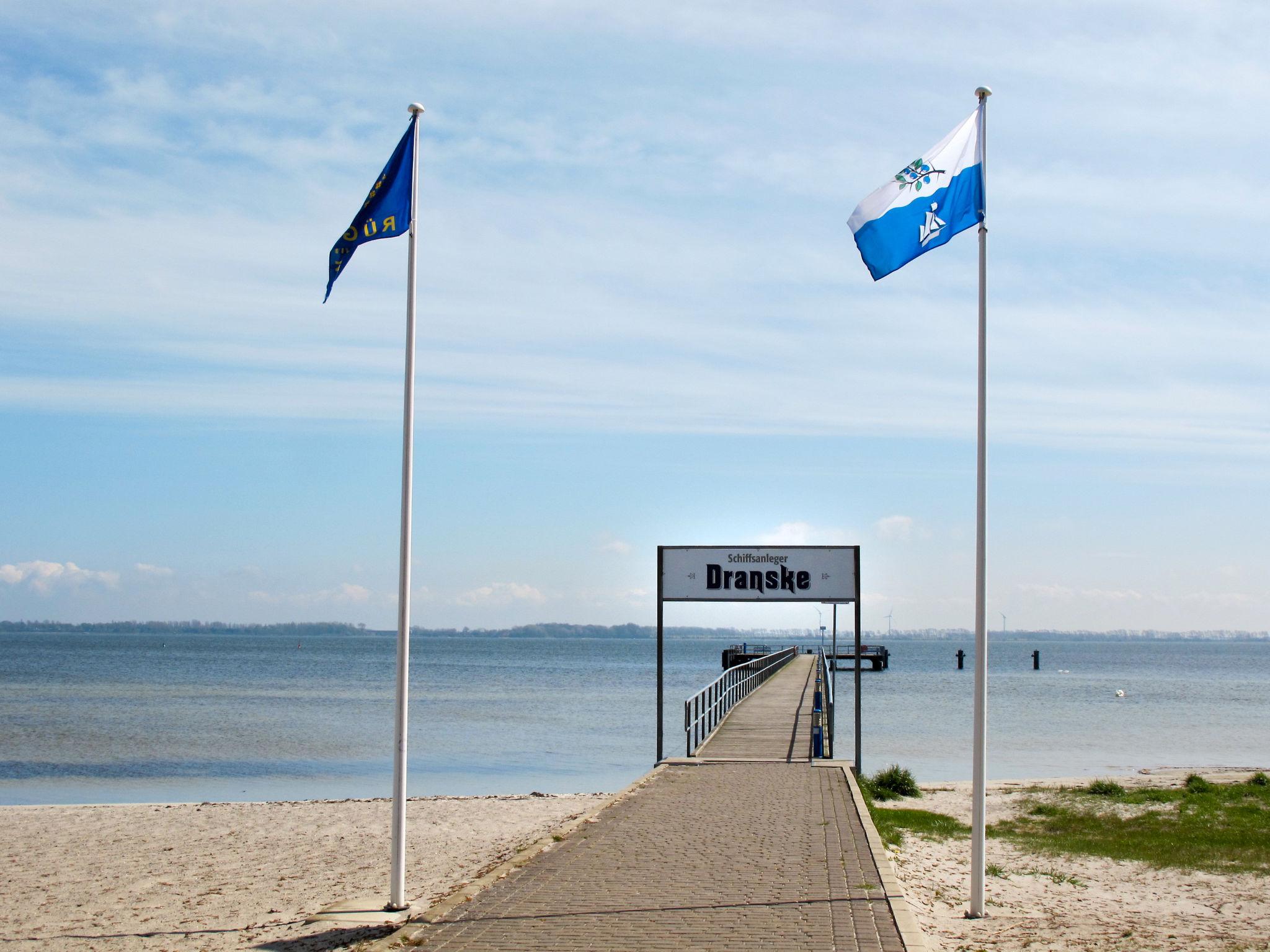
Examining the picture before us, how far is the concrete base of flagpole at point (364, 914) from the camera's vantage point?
342 inches

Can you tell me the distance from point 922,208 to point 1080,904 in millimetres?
6642

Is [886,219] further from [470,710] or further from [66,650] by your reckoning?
[66,650]

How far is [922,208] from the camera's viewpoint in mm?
9258

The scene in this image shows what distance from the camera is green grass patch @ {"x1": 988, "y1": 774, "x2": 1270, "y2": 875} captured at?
1332 centimetres

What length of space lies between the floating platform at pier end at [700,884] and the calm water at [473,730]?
11684 millimetres

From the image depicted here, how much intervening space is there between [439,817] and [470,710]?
27809mm

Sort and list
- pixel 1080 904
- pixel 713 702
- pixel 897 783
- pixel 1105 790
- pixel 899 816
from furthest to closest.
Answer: pixel 713 702, pixel 897 783, pixel 1105 790, pixel 899 816, pixel 1080 904

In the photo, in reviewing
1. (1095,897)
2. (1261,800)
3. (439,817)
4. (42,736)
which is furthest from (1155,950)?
(42,736)

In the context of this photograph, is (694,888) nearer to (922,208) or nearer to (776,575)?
(922,208)

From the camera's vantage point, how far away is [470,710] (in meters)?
45.7

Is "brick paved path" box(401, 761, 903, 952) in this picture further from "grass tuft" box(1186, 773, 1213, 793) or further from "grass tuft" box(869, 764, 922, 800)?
"grass tuft" box(1186, 773, 1213, 793)

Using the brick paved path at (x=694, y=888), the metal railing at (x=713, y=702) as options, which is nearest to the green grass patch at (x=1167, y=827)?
the brick paved path at (x=694, y=888)

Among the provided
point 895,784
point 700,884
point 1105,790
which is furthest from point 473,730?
point 700,884

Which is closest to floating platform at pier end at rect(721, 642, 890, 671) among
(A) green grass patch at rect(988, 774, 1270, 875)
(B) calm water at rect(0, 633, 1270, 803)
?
Result: (B) calm water at rect(0, 633, 1270, 803)
